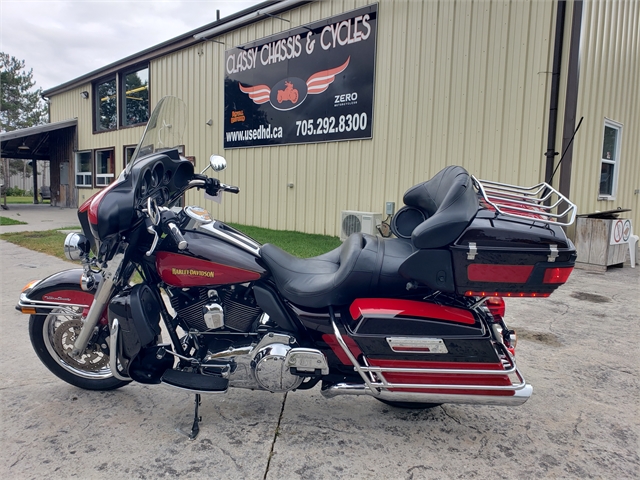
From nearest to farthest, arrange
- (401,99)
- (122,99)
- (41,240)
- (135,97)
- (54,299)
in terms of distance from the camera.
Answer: (54,299) < (401,99) < (41,240) < (135,97) < (122,99)

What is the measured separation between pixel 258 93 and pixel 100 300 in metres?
8.50

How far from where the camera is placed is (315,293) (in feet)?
6.71

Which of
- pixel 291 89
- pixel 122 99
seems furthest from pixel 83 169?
pixel 291 89

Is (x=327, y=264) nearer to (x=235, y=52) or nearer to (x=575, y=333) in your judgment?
(x=575, y=333)

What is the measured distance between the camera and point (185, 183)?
2527mm

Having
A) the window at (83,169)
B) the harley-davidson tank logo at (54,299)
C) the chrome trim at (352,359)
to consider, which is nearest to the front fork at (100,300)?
the harley-davidson tank logo at (54,299)

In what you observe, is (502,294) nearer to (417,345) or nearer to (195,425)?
(417,345)

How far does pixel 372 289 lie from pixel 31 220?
42.8 ft

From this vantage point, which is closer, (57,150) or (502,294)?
(502,294)

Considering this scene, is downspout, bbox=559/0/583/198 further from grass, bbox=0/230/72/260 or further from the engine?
grass, bbox=0/230/72/260

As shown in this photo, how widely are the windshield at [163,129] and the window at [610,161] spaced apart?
7.60 m

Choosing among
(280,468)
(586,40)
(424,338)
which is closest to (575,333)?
(424,338)

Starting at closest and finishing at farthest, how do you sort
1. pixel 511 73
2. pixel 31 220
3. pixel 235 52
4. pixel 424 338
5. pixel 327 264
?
pixel 424 338, pixel 327 264, pixel 511 73, pixel 235 52, pixel 31 220

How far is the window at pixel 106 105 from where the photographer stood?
15.4m
